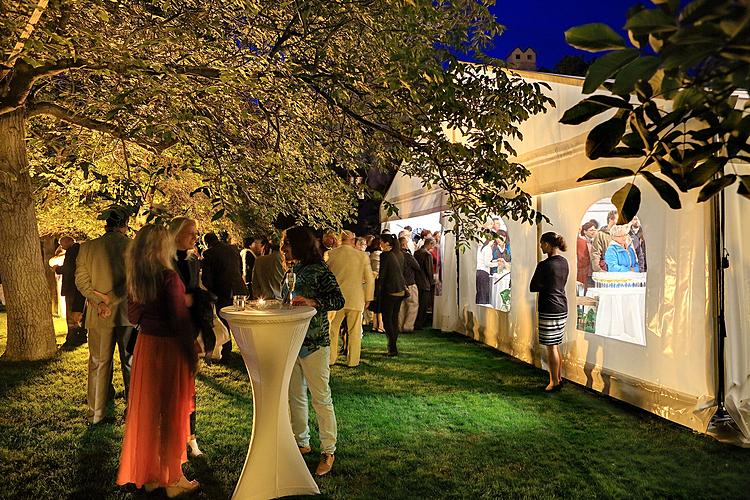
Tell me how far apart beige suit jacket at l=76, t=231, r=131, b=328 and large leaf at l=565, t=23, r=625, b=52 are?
513cm

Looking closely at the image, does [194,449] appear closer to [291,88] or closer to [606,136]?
[291,88]

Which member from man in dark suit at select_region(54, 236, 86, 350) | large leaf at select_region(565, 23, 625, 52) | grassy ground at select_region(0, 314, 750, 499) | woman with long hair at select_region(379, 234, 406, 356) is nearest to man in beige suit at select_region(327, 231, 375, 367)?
grassy ground at select_region(0, 314, 750, 499)

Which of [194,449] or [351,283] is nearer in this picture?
[194,449]

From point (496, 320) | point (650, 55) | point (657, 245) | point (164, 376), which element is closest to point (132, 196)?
point (164, 376)

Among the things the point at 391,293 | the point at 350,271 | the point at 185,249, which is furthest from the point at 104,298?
the point at 391,293

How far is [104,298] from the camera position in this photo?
5.41 m

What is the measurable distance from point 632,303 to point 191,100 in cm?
505

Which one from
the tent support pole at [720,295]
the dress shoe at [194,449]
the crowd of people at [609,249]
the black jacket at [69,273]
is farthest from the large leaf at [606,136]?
the black jacket at [69,273]

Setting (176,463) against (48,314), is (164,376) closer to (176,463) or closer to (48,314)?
(176,463)

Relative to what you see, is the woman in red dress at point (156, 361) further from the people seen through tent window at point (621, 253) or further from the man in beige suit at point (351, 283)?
the people seen through tent window at point (621, 253)

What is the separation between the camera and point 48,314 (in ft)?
29.3

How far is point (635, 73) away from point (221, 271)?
312 inches

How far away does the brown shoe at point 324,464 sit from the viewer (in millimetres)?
4395

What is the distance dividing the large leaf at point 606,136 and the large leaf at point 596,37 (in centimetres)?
22
